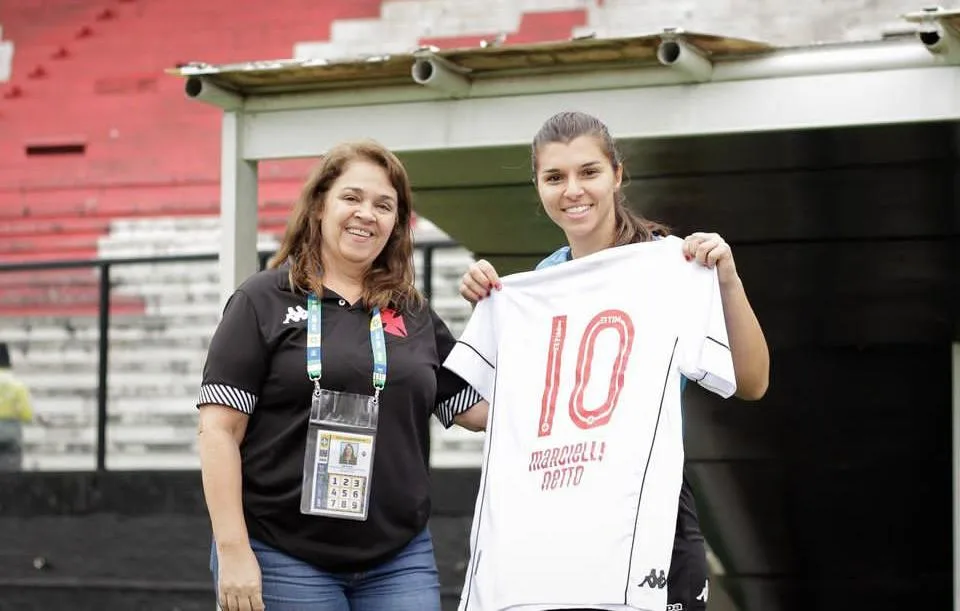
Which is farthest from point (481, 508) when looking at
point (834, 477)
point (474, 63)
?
point (834, 477)

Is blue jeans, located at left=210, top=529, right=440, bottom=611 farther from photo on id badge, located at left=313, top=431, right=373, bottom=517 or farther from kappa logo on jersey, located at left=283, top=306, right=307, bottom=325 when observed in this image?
kappa logo on jersey, located at left=283, top=306, right=307, bottom=325

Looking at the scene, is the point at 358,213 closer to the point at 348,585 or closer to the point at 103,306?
the point at 348,585

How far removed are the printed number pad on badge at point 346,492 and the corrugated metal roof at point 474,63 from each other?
4.78ft

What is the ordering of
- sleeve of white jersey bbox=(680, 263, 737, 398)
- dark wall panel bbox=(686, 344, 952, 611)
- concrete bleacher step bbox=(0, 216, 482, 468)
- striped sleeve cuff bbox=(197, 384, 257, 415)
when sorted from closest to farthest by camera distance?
1. sleeve of white jersey bbox=(680, 263, 737, 398)
2. striped sleeve cuff bbox=(197, 384, 257, 415)
3. dark wall panel bbox=(686, 344, 952, 611)
4. concrete bleacher step bbox=(0, 216, 482, 468)

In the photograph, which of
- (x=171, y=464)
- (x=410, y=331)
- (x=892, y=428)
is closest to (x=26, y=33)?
(x=171, y=464)

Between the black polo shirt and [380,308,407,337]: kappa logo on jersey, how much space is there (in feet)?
0.03

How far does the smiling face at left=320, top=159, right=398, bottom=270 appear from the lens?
3.05 meters

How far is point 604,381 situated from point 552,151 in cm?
45

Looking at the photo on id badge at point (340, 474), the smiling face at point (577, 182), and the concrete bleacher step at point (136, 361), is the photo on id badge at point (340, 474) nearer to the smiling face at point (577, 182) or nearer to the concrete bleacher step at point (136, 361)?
the smiling face at point (577, 182)

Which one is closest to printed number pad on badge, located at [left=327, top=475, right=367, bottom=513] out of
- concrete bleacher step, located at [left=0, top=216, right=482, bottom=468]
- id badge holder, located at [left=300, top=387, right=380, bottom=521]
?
id badge holder, located at [left=300, top=387, right=380, bottom=521]

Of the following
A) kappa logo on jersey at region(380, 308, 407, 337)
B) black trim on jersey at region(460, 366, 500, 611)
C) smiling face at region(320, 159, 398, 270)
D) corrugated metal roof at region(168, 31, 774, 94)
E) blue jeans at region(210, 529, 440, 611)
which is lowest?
blue jeans at region(210, 529, 440, 611)

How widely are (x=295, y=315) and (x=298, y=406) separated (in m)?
0.18

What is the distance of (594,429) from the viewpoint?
2779 mm

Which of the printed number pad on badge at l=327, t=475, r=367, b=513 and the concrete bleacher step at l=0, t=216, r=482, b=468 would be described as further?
the concrete bleacher step at l=0, t=216, r=482, b=468
